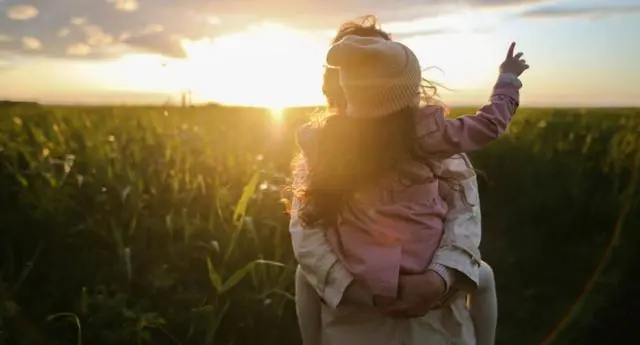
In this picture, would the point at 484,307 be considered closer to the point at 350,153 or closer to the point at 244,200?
the point at 350,153

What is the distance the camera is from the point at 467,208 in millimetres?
2395

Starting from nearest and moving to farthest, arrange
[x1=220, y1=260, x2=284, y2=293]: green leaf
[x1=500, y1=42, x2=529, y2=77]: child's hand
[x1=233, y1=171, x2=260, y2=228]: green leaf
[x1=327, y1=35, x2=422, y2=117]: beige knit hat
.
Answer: [x1=327, y1=35, x2=422, y2=117]: beige knit hat, [x1=500, y1=42, x2=529, y2=77]: child's hand, [x1=220, y1=260, x2=284, y2=293]: green leaf, [x1=233, y1=171, x2=260, y2=228]: green leaf

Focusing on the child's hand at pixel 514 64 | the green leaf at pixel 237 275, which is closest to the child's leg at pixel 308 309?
the child's hand at pixel 514 64

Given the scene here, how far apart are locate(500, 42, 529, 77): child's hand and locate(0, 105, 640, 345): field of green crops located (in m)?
1.15

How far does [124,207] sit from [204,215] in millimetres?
310

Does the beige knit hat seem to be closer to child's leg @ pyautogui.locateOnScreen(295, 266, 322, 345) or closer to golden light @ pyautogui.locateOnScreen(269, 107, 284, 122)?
child's leg @ pyautogui.locateOnScreen(295, 266, 322, 345)

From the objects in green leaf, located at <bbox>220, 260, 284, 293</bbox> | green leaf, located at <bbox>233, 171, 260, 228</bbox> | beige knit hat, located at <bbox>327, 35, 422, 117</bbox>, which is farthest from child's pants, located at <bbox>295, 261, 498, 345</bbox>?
green leaf, located at <bbox>233, 171, 260, 228</bbox>

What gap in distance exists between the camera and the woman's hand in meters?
2.27

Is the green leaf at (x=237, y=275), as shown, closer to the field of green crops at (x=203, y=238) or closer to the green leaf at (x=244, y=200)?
the field of green crops at (x=203, y=238)

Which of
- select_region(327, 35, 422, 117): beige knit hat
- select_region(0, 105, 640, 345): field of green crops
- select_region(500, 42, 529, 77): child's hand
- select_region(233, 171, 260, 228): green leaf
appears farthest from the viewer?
select_region(233, 171, 260, 228): green leaf

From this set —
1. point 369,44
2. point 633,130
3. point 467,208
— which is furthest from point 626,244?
point 369,44

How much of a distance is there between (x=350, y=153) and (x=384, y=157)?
3.1 inches

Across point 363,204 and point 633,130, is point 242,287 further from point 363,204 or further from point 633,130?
point 633,130

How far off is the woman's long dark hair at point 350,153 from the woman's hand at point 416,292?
0.23 m
